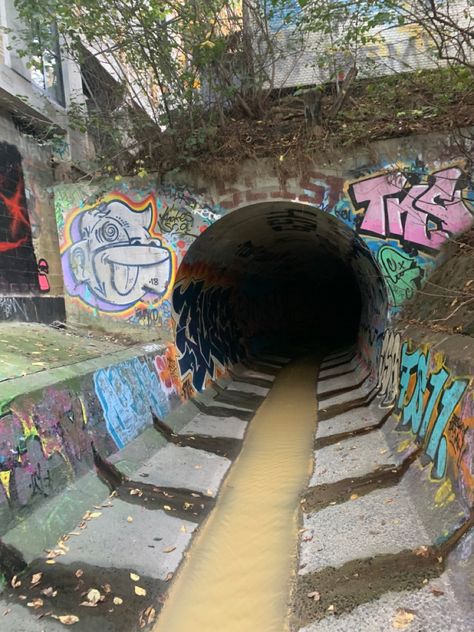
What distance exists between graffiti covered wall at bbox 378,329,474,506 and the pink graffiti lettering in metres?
1.86

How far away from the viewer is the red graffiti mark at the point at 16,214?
8688mm

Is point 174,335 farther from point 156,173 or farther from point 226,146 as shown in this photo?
point 226,146

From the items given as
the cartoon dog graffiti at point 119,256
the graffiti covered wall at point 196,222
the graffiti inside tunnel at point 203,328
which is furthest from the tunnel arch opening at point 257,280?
the cartoon dog graffiti at point 119,256

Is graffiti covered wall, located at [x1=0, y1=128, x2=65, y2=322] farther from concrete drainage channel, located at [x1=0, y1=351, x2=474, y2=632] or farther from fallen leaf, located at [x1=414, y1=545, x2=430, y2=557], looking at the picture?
fallen leaf, located at [x1=414, y1=545, x2=430, y2=557]

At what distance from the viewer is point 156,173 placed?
9211 mm

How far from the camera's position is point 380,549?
447 centimetres

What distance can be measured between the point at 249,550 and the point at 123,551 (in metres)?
1.40

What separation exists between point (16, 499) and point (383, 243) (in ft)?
22.9

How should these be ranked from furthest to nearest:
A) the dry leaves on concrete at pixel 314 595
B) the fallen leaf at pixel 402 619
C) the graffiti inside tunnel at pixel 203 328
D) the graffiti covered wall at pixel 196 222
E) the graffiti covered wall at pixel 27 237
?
the graffiti inside tunnel at pixel 203 328, the graffiti covered wall at pixel 27 237, the graffiti covered wall at pixel 196 222, the dry leaves on concrete at pixel 314 595, the fallen leaf at pixel 402 619

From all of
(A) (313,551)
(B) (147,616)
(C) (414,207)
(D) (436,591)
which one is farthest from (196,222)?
(D) (436,591)

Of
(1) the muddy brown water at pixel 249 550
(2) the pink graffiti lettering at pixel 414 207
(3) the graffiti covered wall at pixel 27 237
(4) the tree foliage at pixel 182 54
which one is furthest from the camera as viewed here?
(3) the graffiti covered wall at pixel 27 237

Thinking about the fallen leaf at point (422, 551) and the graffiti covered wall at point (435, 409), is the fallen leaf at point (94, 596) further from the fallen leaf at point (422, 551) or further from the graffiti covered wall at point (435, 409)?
the graffiti covered wall at point (435, 409)

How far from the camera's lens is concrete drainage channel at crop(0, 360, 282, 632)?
398 centimetres

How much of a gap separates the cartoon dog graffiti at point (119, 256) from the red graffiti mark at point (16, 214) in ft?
3.41
